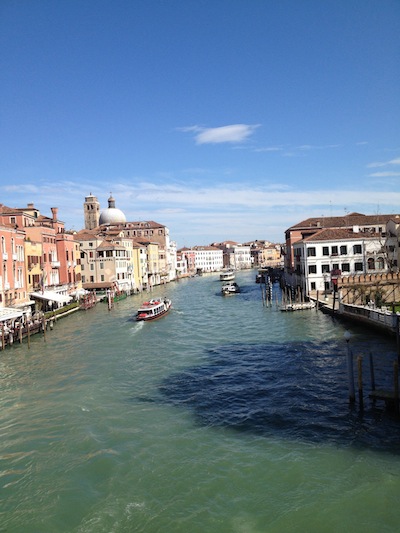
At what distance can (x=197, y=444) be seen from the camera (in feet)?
37.3

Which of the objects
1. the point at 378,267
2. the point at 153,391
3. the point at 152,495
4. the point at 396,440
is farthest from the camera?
the point at 378,267

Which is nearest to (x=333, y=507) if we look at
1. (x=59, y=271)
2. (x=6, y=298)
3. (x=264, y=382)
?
(x=264, y=382)

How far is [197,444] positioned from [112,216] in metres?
84.6

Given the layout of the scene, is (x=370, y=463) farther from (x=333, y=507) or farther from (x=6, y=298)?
(x=6, y=298)

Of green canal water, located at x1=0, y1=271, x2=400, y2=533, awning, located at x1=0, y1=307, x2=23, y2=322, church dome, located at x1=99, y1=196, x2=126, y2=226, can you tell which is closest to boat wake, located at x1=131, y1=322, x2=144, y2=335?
awning, located at x1=0, y1=307, x2=23, y2=322

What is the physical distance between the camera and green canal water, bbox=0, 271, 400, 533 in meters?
8.62

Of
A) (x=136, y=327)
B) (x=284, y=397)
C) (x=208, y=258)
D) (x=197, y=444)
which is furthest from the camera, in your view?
(x=208, y=258)

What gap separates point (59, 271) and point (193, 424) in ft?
112

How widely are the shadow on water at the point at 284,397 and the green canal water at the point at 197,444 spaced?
6 cm

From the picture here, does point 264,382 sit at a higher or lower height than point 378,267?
lower

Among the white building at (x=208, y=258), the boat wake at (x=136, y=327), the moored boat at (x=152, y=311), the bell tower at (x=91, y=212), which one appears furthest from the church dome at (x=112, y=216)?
the boat wake at (x=136, y=327)

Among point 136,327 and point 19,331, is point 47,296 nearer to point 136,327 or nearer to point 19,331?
point 136,327

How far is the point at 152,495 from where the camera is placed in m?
9.24

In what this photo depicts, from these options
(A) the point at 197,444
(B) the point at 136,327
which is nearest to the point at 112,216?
(B) the point at 136,327
